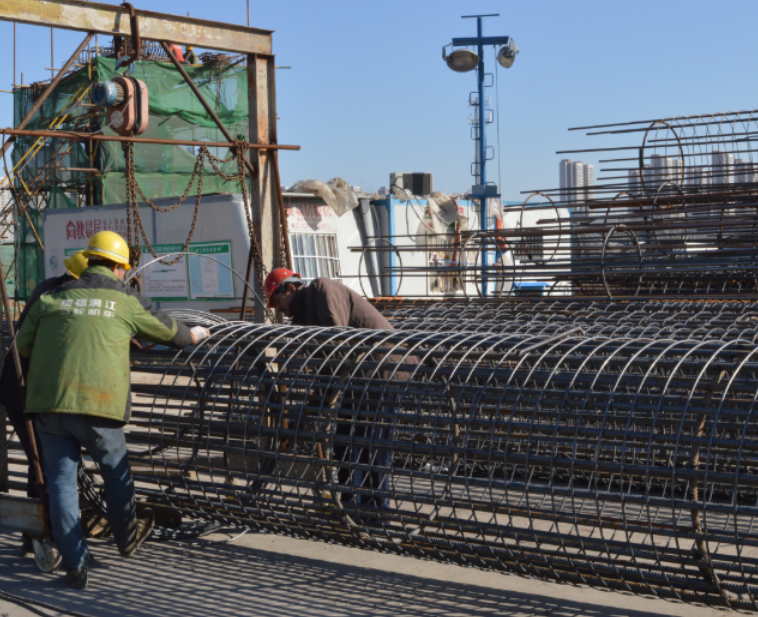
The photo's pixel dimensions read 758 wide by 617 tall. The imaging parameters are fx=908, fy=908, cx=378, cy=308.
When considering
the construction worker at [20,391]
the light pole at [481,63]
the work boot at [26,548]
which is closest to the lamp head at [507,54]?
the light pole at [481,63]

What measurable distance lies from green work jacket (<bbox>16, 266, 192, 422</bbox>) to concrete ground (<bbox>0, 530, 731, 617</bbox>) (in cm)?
98

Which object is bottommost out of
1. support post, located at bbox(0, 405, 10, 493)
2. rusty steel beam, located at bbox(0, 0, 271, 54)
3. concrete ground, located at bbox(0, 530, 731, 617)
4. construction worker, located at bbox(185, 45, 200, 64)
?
concrete ground, located at bbox(0, 530, 731, 617)

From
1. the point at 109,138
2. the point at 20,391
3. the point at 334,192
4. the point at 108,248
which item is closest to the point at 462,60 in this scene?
the point at 334,192

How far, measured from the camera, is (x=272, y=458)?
4.98 m

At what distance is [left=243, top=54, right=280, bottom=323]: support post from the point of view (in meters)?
8.45

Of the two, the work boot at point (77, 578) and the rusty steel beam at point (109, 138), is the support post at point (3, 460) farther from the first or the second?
the rusty steel beam at point (109, 138)

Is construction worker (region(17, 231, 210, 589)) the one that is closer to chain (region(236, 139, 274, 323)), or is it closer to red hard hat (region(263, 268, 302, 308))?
red hard hat (region(263, 268, 302, 308))

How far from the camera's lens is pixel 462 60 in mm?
19766

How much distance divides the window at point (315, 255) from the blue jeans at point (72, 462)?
1478cm

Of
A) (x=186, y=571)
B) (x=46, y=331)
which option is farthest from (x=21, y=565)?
(x=46, y=331)

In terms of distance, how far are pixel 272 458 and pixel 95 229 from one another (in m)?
14.7

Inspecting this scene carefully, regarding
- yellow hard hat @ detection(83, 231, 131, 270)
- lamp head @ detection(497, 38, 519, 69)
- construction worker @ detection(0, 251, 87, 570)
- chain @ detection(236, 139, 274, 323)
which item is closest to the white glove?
yellow hard hat @ detection(83, 231, 131, 270)

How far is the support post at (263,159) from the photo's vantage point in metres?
8.45

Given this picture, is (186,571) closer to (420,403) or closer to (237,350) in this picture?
(237,350)
